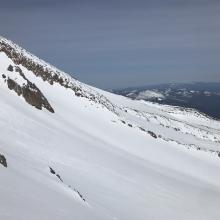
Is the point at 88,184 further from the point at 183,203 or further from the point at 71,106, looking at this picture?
the point at 71,106

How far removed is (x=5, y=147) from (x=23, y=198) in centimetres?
694

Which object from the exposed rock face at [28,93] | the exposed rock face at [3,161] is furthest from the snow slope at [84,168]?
the exposed rock face at [3,161]

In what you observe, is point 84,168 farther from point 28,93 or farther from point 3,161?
point 28,93

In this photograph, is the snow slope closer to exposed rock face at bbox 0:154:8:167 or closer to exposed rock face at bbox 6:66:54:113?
exposed rock face at bbox 6:66:54:113

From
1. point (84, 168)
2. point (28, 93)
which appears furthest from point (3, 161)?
point (28, 93)

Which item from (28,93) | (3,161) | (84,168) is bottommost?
(3,161)

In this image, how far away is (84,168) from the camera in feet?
85.0

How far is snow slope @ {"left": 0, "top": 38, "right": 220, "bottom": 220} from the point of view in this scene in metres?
16.2

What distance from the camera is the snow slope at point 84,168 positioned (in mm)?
16250

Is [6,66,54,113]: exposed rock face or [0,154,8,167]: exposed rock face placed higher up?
[6,66,54,113]: exposed rock face

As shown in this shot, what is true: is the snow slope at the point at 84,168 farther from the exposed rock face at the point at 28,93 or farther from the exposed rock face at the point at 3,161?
the exposed rock face at the point at 3,161

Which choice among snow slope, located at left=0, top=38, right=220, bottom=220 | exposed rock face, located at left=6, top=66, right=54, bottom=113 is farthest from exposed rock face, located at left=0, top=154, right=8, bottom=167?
exposed rock face, located at left=6, top=66, right=54, bottom=113

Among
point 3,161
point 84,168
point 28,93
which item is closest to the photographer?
point 3,161

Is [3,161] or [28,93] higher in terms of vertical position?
[28,93]
